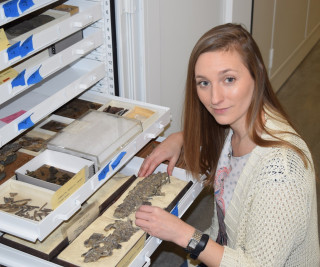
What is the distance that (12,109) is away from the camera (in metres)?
1.80

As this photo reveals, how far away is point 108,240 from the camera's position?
63.1 inches

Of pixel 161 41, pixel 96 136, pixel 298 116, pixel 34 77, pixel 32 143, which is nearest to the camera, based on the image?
pixel 34 77

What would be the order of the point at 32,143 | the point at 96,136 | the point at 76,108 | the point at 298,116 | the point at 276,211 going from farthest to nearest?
1. the point at 298,116
2. the point at 76,108
3. the point at 32,143
4. the point at 96,136
5. the point at 276,211

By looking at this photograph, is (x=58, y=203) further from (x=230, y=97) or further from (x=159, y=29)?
(x=159, y=29)

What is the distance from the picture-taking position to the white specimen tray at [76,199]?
143cm

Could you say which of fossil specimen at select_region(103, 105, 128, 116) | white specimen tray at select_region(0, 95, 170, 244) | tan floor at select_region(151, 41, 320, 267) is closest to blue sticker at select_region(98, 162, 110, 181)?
white specimen tray at select_region(0, 95, 170, 244)

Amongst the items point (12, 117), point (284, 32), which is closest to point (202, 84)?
point (12, 117)

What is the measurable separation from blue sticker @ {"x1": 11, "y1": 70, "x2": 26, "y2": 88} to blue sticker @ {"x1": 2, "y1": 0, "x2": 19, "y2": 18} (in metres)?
0.18

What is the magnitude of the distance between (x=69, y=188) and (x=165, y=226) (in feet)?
0.98

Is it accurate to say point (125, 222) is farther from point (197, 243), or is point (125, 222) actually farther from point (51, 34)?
point (51, 34)

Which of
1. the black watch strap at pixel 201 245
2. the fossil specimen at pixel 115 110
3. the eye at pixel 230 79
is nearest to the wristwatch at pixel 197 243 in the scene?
the black watch strap at pixel 201 245

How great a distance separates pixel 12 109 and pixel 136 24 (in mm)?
621

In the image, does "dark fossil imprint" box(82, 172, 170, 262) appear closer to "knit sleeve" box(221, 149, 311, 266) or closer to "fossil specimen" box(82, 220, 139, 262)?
"fossil specimen" box(82, 220, 139, 262)

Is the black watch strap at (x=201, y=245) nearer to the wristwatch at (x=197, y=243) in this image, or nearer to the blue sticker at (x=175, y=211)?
the wristwatch at (x=197, y=243)
